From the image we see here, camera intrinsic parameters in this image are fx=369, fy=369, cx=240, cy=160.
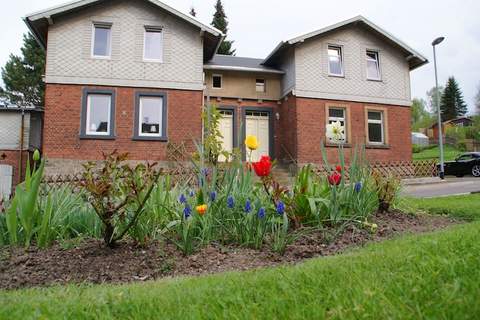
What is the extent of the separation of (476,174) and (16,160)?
2204cm

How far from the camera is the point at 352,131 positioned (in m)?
16.3

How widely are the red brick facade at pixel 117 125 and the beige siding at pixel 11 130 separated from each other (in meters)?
3.47

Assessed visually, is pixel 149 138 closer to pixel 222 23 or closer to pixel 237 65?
pixel 237 65

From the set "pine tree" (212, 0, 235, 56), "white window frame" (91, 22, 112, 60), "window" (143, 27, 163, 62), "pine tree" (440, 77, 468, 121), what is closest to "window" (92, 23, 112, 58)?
"white window frame" (91, 22, 112, 60)

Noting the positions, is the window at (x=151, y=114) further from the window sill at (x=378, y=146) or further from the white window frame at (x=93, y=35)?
the window sill at (x=378, y=146)

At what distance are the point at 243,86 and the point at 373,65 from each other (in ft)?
20.4

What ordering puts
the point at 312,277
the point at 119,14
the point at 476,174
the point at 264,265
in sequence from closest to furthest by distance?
the point at 312,277 → the point at 264,265 → the point at 119,14 → the point at 476,174

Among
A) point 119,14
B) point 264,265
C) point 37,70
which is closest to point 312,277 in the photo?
point 264,265

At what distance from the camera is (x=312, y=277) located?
6.88ft

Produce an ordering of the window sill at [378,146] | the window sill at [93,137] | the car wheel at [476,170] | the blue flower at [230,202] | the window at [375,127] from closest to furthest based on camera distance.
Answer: the blue flower at [230,202]
the window sill at [93,137]
the window sill at [378,146]
the window at [375,127]
the car wheel at [476,170]

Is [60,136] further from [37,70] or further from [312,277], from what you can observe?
[37,70]

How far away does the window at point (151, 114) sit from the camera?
14109 millimetres

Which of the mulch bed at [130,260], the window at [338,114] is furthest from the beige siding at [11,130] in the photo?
the mulch bed at [130,260]

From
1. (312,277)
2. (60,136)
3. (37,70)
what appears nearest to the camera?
(312,277)
